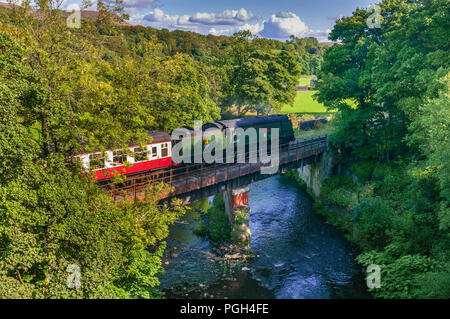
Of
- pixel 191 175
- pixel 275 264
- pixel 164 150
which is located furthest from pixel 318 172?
pixel 164 150

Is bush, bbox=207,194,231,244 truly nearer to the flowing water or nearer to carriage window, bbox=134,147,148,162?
the flowing water

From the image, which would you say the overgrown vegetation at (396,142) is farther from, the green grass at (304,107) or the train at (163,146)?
the green grass at (304,107)

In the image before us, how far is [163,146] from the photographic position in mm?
24984

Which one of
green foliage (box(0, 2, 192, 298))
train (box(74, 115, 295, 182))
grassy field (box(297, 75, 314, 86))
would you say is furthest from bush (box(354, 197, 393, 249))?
grassy field (box(297, 75, 314, 86))

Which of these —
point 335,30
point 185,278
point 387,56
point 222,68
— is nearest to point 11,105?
point 185,278

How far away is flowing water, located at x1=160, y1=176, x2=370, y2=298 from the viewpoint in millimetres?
21422

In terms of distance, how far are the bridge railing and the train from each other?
2.01 ft

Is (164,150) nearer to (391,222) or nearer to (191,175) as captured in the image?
(191,175)

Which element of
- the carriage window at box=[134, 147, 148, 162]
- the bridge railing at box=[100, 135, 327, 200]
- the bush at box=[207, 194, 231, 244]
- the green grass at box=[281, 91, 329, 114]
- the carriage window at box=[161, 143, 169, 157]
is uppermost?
the green grass at box=[281, 91, 329, 114]

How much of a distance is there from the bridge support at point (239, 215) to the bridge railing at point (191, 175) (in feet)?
5.82

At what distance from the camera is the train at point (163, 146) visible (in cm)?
2023

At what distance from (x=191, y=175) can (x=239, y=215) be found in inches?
186

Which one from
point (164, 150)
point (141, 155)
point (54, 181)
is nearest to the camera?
point (54, 181)

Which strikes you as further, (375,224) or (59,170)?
(375,224)
